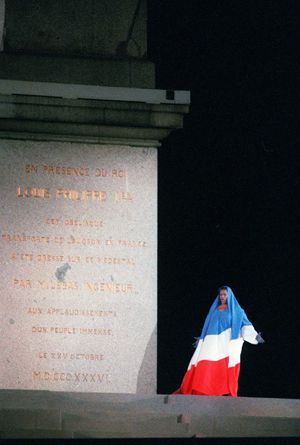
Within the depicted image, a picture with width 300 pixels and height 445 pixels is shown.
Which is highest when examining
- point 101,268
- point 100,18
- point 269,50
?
point 269,50

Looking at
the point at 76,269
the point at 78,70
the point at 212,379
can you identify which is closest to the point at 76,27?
the point at 78,70

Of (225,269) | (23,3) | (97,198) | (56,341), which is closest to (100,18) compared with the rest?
(23,3)

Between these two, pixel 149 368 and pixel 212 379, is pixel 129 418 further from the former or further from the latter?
pixel 212 379

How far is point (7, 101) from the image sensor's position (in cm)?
1048

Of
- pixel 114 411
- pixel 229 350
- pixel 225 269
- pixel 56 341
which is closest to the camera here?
pixel 114 411

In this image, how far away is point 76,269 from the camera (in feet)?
34.7

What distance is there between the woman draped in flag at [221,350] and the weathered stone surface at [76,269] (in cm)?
196

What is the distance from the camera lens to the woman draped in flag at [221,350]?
12.5 meters

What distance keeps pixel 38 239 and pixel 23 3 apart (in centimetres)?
207

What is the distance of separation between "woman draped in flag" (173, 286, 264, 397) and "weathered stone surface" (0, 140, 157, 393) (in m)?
1.96

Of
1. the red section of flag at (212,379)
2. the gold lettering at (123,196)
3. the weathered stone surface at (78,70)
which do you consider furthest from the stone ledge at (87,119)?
the red section of flag at (212,379)

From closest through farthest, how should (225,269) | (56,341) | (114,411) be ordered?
(114,411), (56,341), (225,269)

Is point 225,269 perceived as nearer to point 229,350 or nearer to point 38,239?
point 229,350

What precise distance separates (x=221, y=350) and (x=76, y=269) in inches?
101
